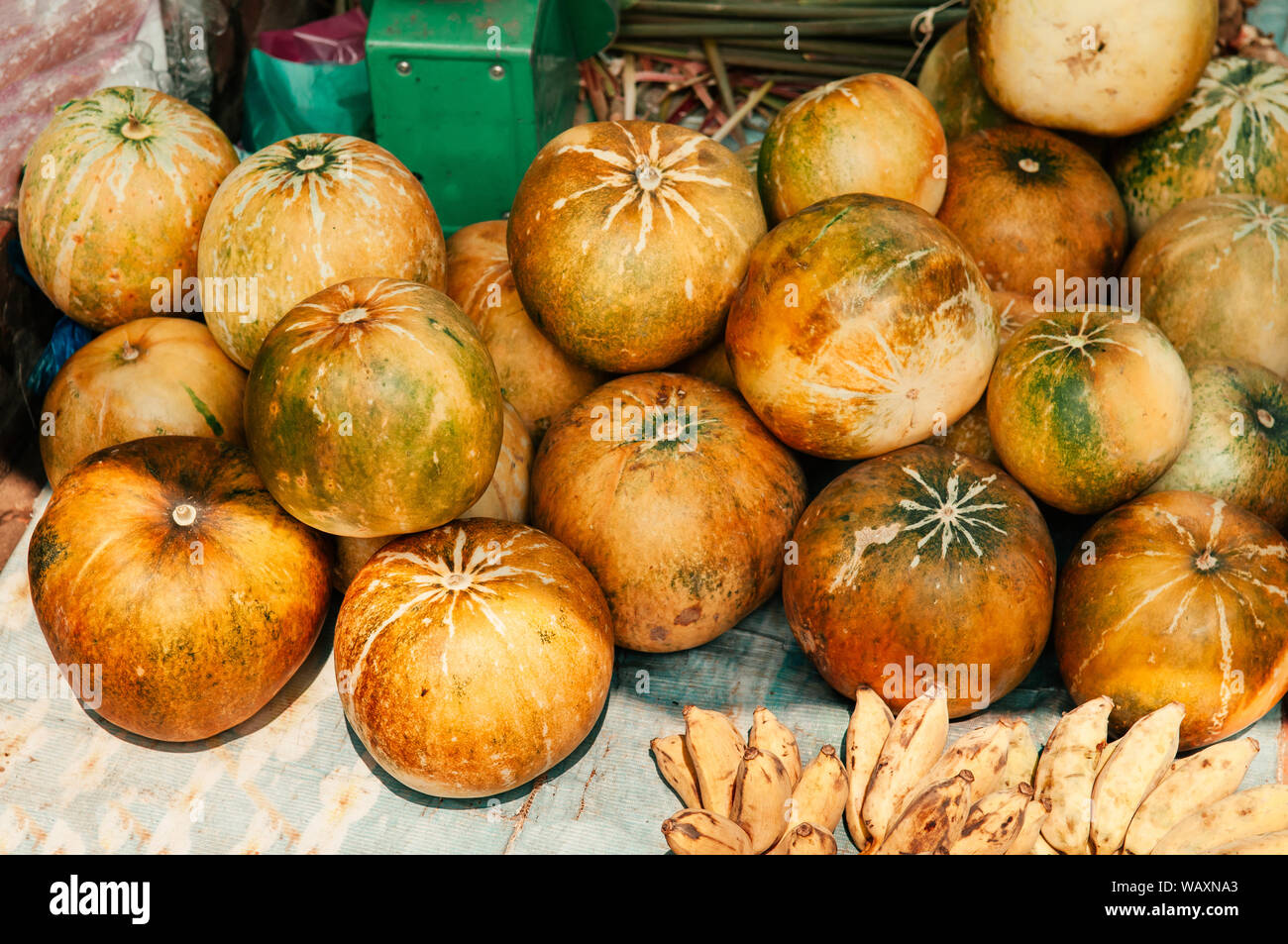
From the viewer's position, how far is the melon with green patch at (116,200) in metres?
2.92

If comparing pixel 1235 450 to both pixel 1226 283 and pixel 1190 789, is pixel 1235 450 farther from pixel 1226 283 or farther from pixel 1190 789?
pixel 1190 789

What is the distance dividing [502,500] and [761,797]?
1.03 metres

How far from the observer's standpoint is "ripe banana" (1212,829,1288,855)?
2.19 m

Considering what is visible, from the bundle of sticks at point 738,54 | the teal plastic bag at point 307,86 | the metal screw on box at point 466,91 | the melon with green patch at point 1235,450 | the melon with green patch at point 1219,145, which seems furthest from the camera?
the bundle of sticks at point 738,54

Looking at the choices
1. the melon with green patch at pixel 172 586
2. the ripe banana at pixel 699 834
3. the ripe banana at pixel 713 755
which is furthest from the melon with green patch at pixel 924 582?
the melon with green patch at pixel 172 586

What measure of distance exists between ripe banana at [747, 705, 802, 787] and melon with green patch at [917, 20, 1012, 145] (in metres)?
2.12

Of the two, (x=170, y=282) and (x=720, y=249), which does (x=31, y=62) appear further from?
(x=720, y=249)

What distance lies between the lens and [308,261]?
2.69 metres

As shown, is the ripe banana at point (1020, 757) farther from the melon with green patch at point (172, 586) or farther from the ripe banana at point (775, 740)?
the melon with green patch at point (172, 586)

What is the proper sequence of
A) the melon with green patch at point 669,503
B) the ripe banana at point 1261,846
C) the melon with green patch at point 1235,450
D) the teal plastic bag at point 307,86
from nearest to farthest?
the ripe banana at point 1261,846 → the melon with green patch at point 669,503 → the melon with green patch at point 1235,450 → the teal plastic bag at point 307,86

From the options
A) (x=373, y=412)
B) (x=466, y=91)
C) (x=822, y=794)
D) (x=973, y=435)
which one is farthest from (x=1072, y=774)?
(x=466, y=91)

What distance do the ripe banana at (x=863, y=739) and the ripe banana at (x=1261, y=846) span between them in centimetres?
73

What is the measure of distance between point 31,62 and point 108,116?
0.89 meters

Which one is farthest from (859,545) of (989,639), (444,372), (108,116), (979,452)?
(108,116)
